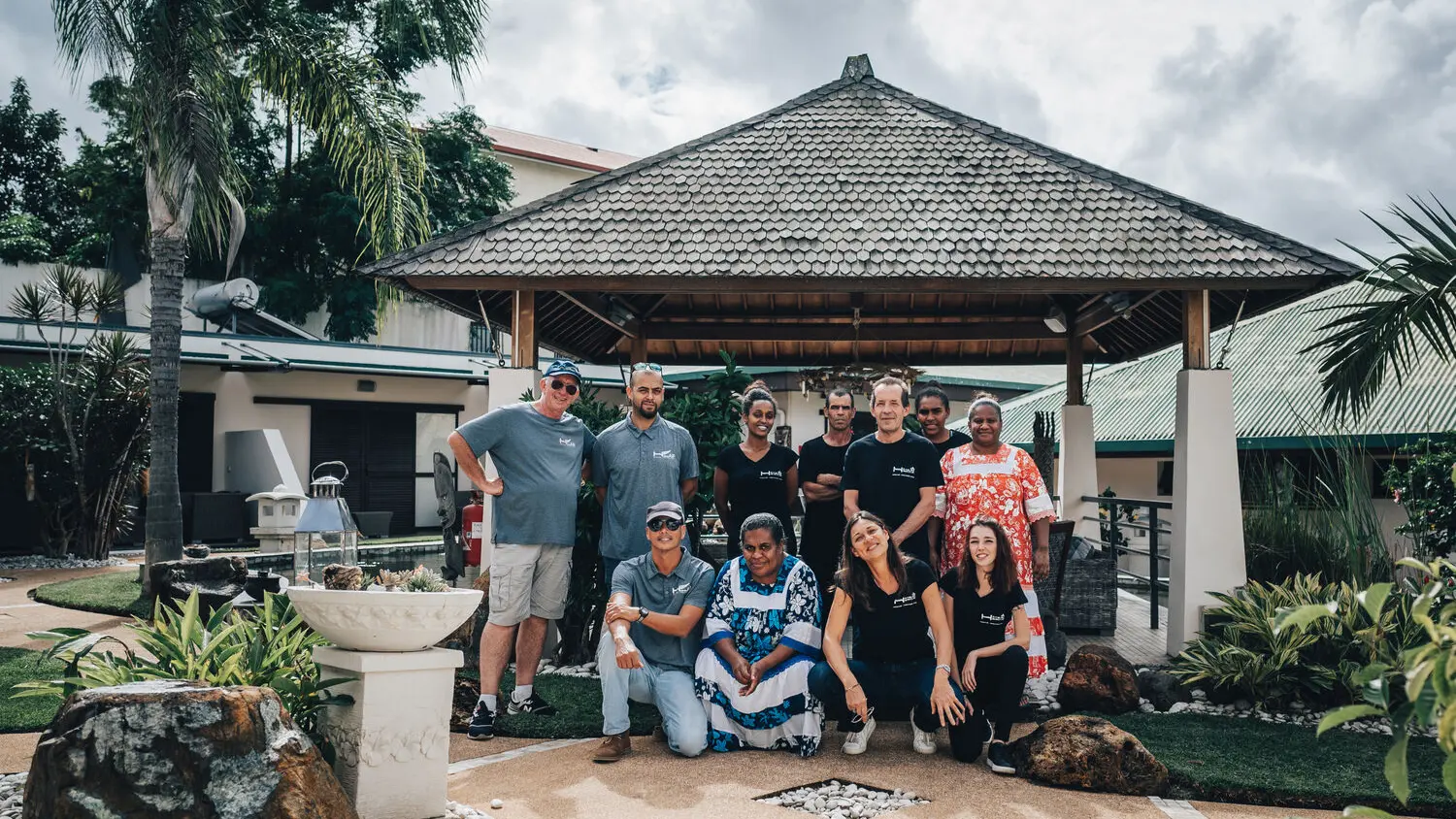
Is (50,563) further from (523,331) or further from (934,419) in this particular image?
(934,419)

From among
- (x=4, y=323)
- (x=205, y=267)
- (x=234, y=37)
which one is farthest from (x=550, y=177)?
(x=234, y=37)

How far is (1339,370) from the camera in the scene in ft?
25.2

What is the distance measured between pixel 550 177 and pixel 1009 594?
33916 millimetres

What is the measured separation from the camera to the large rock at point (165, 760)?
11.2 ft

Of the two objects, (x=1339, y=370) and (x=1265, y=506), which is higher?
(x=1339, y=370)

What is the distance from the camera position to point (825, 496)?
21.7ft

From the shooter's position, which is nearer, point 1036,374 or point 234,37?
point 234,37

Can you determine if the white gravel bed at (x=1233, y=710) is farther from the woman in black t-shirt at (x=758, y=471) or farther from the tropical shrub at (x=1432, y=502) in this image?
the woman in black t-shirt at (x=758, y=471)

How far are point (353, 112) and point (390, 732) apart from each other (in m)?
9.00

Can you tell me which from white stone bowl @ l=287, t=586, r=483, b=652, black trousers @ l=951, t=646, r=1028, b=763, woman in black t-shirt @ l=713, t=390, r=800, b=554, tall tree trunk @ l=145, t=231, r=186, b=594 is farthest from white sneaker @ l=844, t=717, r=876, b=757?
tall tree trunk @ l=145, t=231, r=186, b=594

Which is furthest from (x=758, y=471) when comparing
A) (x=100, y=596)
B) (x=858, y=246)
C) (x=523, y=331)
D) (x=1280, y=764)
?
(x=100, y=596)

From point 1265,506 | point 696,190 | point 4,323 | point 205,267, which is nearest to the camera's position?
point 1265,506

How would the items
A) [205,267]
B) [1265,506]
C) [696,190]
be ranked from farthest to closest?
[205,267] < [696,190] < [1265,506]

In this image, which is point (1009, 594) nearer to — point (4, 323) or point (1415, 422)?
point (1415, 422)
